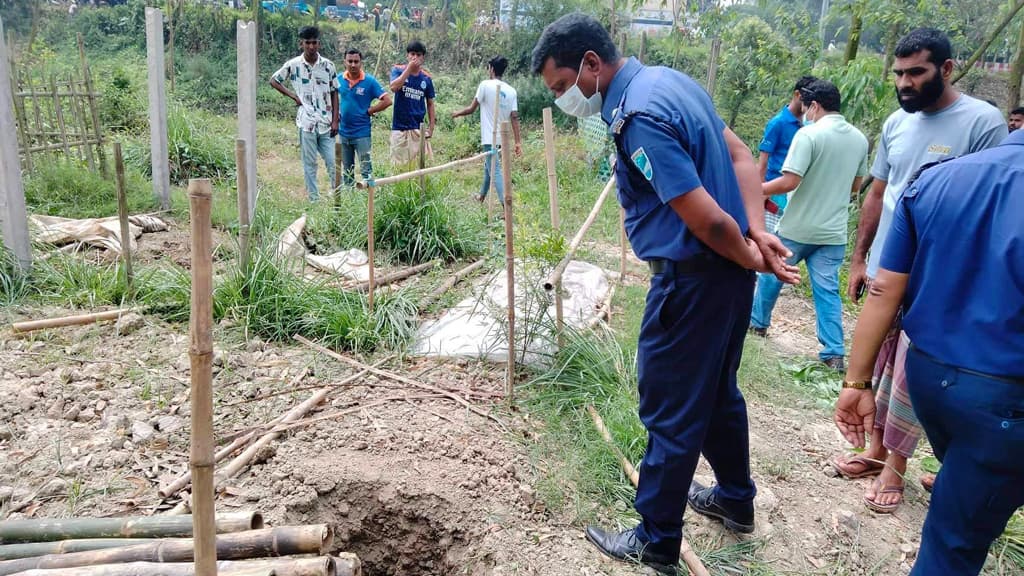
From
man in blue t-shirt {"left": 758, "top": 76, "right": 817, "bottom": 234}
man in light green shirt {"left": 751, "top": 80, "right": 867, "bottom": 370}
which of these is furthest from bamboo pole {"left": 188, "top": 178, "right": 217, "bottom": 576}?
man in blue t-shirt {"left": 758, "top": 76, "right": 817, "bottom": 234}

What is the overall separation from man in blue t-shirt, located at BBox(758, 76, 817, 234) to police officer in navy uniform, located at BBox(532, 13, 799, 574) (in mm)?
2956

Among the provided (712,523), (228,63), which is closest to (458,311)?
(712,523)

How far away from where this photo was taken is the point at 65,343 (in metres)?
3.79

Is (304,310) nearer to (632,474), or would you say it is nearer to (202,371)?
(632,474)

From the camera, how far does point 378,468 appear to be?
115 inches

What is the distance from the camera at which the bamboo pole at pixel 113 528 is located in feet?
6.91

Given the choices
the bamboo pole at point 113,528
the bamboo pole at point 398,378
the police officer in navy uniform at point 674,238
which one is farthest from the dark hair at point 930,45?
the bamboo pole at point 113,528

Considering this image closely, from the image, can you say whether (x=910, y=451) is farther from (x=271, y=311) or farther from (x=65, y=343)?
(x=65, y=343)

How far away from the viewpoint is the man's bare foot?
2.88 metres

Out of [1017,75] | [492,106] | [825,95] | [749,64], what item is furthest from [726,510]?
[749,64]

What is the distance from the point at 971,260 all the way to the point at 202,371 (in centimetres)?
181

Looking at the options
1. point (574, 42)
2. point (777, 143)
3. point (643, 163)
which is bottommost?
point (777, 143)

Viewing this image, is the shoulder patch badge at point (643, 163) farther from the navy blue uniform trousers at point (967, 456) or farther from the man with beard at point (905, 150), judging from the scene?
the man with beard at point (905, 150)

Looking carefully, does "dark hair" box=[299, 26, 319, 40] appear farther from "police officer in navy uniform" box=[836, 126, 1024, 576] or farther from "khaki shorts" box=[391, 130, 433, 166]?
"police officer in navy uniform" box=[836, 126, 1024, 576]
